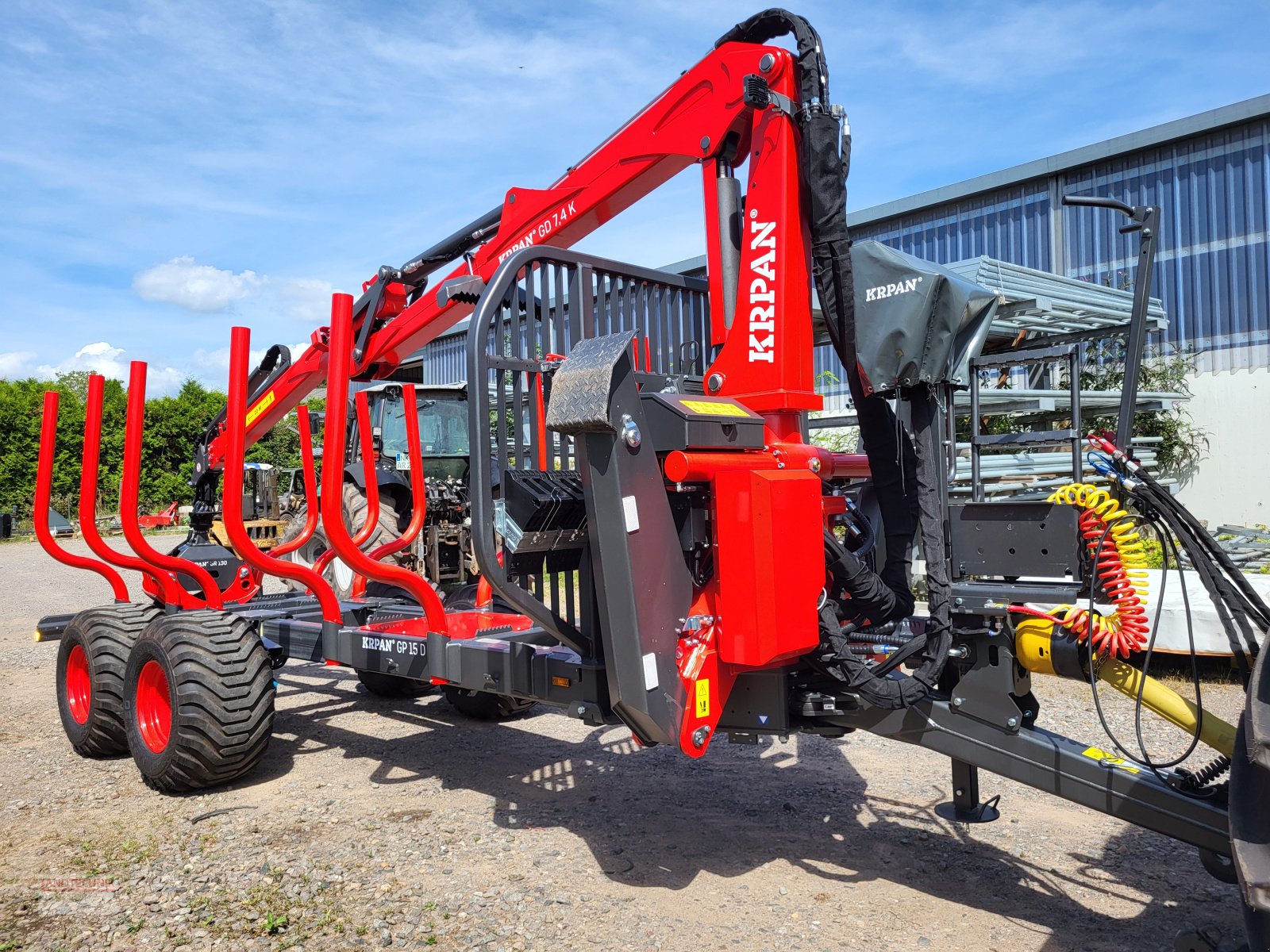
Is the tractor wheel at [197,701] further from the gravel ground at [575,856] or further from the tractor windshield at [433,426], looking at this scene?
the tractor windshield at [433,426]

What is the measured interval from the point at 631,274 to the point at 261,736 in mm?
2742

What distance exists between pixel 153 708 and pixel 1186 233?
12873mm

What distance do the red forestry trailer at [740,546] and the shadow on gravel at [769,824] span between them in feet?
1.19

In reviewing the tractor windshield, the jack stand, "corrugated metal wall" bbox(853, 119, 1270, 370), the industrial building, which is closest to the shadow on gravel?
the jack stand

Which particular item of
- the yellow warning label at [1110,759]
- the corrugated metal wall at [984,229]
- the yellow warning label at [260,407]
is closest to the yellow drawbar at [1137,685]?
the yellow warning label at [1110,759]

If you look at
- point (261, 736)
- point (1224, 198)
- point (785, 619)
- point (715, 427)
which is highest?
point (1224, 198)

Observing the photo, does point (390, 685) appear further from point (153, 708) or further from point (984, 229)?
point (984, 229)

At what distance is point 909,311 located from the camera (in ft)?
24.0

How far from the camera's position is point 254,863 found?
150 inches

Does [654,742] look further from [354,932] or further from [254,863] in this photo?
[254,863]

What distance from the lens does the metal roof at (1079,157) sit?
11961mm

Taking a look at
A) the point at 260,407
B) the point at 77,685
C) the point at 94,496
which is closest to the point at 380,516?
the point at 260,407

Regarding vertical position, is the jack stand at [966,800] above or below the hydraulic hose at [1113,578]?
Result: below

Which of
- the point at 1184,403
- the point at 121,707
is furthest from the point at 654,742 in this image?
the point at 1184,403
